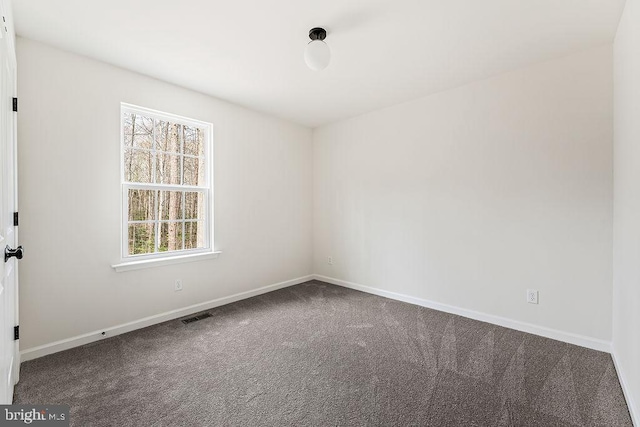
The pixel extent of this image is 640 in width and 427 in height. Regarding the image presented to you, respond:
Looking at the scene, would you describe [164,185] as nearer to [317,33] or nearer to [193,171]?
[193,171]

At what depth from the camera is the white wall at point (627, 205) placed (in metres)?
1.70

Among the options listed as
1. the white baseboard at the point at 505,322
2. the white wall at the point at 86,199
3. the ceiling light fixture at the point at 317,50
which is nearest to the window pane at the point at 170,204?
the white wall at the point at 86,199

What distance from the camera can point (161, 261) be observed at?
3.11 metres

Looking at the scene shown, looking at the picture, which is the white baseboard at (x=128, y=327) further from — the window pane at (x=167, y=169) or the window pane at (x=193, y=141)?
the window pane at (x=193, y=141)

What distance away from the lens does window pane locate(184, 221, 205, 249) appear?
3.46m

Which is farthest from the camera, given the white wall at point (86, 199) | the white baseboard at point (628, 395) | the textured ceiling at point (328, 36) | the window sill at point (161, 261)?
the window sill at point (161, 261)

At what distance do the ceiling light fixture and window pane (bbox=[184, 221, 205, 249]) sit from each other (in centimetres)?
226

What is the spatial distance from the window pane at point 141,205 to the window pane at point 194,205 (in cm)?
37

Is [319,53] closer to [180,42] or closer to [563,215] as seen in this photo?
[180,42]

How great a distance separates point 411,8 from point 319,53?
70 cm

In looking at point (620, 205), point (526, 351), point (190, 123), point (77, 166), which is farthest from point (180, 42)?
point (526, 351)

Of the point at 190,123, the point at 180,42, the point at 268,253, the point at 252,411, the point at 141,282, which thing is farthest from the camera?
the point at 268,253

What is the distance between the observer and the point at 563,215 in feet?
8.74

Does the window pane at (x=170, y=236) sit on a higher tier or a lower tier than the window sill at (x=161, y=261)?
higher
